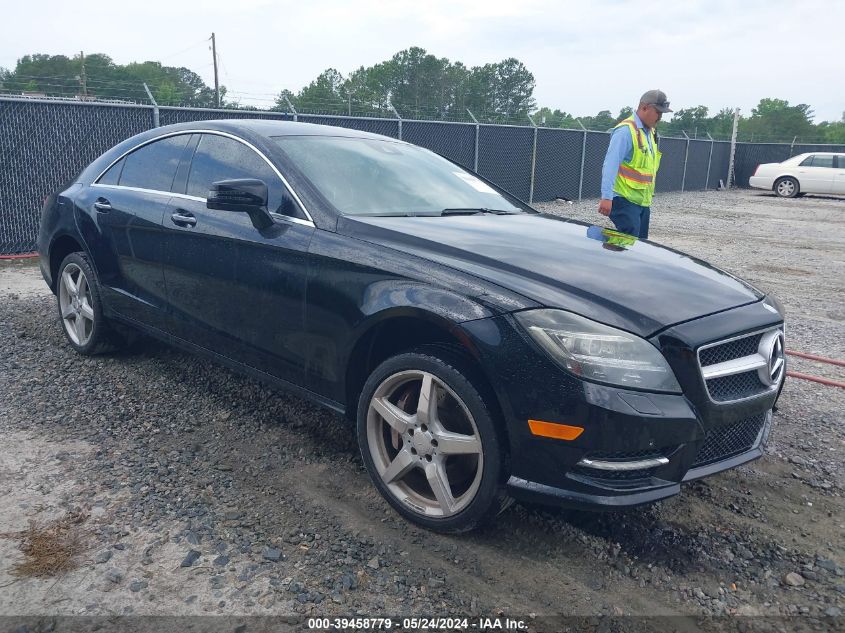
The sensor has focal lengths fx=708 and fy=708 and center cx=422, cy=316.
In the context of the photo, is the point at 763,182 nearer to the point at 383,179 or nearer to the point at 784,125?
the point at 383,179

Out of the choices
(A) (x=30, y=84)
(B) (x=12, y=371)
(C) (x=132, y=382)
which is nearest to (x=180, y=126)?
(C) (x=132, y=382)

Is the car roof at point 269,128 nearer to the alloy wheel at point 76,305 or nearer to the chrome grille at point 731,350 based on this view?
the alloy wheel at point 76,305

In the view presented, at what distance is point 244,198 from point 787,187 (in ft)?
84.1

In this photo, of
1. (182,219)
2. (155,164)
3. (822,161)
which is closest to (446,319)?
(182,219)

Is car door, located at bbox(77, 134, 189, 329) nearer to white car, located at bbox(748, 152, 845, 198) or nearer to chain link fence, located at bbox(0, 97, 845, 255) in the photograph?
chain link fence, located at bbox(0, 97, 845, 255)

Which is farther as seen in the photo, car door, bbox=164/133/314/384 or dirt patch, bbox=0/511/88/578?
car door, bbox=164/133/314/384

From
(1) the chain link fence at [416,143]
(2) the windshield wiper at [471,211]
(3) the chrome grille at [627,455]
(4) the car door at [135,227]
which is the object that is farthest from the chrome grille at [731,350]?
(1) the chain link fence at [416,143]

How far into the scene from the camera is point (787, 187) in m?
24.8

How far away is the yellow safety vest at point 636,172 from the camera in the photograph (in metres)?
6.08

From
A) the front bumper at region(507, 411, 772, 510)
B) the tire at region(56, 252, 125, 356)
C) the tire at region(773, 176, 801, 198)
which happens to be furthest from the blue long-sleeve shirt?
the tire at region(773, 176, 801, 198)

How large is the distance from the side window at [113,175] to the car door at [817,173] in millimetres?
24764

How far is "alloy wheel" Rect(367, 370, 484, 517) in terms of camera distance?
9.04 ft

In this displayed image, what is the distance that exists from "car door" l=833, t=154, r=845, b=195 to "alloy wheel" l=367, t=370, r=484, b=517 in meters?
25.2

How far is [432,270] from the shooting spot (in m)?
2.84
